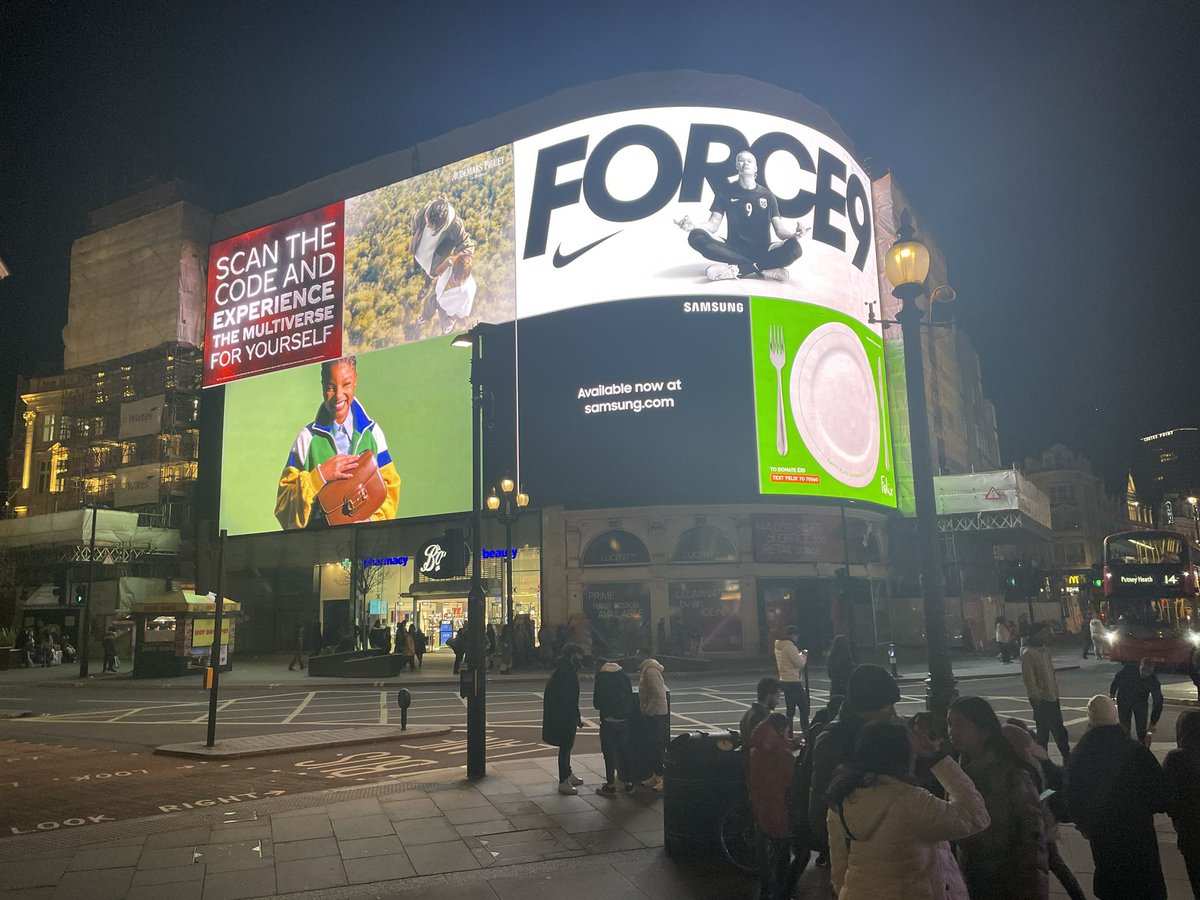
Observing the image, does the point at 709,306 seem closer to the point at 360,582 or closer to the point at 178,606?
the point at 360,582

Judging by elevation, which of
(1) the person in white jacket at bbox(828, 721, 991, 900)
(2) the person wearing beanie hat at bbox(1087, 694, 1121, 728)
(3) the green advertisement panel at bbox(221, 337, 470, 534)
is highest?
(3) the green advertisement panel at bbox(221, 337, 470, 534)

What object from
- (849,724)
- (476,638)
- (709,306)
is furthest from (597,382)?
(849,724)

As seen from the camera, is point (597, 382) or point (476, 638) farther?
point (597, 382)

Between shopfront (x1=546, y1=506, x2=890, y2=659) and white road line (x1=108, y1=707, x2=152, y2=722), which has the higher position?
shopfront (x1=546, y1=506, x2=890, y2=659)

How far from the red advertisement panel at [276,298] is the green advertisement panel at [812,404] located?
74.4ft

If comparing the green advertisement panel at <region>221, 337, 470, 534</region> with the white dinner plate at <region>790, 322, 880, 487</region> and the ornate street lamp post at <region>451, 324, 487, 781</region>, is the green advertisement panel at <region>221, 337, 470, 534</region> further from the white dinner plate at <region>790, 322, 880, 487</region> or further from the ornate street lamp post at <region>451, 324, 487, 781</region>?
the ornate street lamp post at <region>451, 324, 487, 781</region>

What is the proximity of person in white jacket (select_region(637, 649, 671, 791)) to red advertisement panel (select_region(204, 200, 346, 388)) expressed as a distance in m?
38.6

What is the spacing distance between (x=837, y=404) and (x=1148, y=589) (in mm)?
16212

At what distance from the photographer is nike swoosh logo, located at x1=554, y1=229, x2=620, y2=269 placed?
39562 millimetres

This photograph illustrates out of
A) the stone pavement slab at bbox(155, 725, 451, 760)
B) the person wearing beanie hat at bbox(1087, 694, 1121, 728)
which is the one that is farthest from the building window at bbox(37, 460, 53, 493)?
the person wearing beanie hat at bbox(1087, 694, 1121, 728)

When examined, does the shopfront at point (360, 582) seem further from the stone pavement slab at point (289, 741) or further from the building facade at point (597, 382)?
the stone pavement slab at point (289, 741)

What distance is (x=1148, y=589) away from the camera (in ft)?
87.1

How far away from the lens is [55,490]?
2416 inches

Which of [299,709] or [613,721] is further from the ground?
[613,721]
